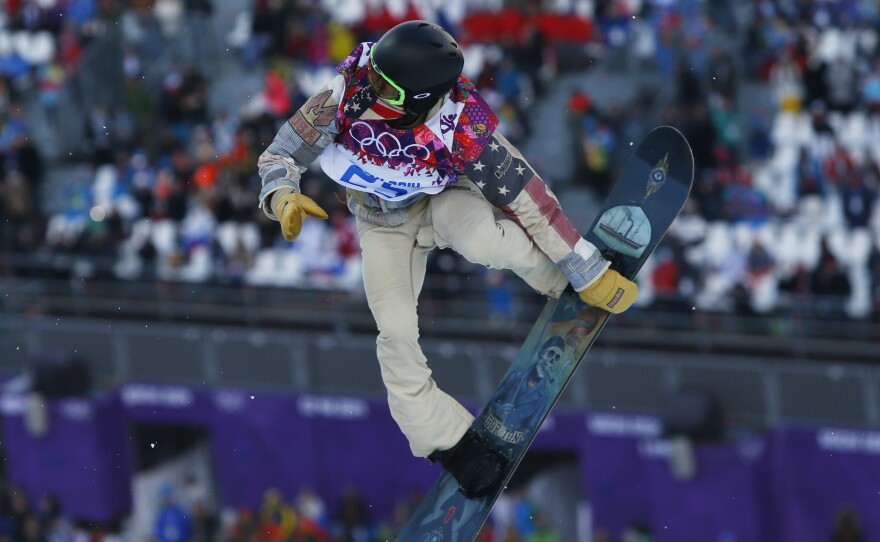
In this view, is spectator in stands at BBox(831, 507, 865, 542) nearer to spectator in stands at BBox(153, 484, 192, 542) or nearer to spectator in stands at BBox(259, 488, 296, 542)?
spectator in stands at BBox(259, 488, 296, 542)

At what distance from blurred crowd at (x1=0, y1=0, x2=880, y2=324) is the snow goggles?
25.6 feet

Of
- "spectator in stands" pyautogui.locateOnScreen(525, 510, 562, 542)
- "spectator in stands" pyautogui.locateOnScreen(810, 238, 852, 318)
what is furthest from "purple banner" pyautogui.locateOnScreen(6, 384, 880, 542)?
"spectator in stands" pyautogui.locateOnScreen(810, 238, 852, 318)

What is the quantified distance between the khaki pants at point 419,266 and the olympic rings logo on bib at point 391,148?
1.05 feet

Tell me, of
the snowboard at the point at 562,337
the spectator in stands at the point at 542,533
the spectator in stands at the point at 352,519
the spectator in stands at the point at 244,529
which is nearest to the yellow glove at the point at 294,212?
the snowboard at the point at 562,337

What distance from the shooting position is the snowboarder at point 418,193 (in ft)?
24.5

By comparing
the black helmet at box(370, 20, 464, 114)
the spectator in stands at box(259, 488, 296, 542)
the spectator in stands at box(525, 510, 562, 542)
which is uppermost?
the black helmet at box(370, 20, 464, 114)

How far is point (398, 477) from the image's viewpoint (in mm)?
16156

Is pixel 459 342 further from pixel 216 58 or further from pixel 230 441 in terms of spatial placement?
pixel 216 58

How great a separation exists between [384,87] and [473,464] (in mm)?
1920

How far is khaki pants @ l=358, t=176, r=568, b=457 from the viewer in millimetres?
7785

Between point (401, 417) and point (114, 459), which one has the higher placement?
Result: point (401, 417)

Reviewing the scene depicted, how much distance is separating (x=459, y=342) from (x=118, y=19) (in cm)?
727

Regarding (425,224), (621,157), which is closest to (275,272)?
(621,157)

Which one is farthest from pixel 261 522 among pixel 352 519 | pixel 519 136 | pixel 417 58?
pixel 417 58
